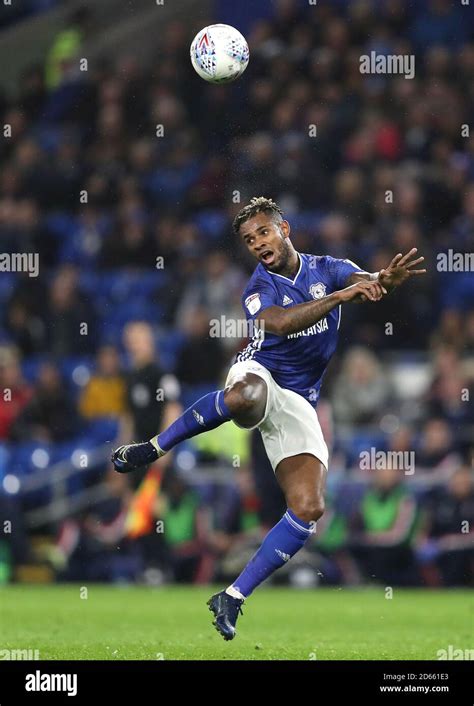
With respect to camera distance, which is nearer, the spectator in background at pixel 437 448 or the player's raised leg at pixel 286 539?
the player's raised leg at pixel 286 539

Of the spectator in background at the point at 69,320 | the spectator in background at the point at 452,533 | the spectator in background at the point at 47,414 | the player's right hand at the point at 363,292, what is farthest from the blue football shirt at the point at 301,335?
the spectator in background at the point at 69,320

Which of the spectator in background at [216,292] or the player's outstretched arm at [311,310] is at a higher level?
the spectator in background at [216,292]

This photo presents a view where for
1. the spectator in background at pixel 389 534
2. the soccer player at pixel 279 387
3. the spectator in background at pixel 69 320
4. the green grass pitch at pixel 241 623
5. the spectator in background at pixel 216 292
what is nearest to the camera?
the soccer player at pixel 279 387

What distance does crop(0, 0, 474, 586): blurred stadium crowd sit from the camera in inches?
479

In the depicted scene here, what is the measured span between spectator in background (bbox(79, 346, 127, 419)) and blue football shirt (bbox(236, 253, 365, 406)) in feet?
18.3

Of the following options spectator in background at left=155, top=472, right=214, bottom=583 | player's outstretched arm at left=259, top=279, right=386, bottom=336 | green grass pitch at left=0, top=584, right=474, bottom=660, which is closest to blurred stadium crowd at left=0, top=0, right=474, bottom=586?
spectator in background at left=155, top=472, right=214, bottom=583

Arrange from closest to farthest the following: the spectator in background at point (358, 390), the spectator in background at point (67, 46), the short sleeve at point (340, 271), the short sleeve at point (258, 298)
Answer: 1. the short sleeve at point (258, 298)
2. the short sleeve at point (340, 271)
3. the spectator in background at point (358, 390)
4. the spectator in background at point (67, 46)

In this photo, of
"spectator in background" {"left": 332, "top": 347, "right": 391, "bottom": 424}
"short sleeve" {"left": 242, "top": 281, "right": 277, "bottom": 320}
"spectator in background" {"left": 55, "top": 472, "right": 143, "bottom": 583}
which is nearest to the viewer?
"short sleeve" {"left": 242, "top": 281, "right": 277, "bottom": 320}

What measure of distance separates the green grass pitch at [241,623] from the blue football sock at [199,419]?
1124 mm

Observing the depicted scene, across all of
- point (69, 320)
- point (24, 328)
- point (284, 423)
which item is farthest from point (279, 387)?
point (24, 328)

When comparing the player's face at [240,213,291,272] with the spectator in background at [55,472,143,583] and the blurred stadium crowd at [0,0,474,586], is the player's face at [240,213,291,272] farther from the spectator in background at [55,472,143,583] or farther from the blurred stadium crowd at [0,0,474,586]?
the spectator in background at [55,472,143,583]

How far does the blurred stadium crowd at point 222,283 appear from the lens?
12.2 m

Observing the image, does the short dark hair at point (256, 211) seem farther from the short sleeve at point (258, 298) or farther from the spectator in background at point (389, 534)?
the spectator in background at point (389, 534)
